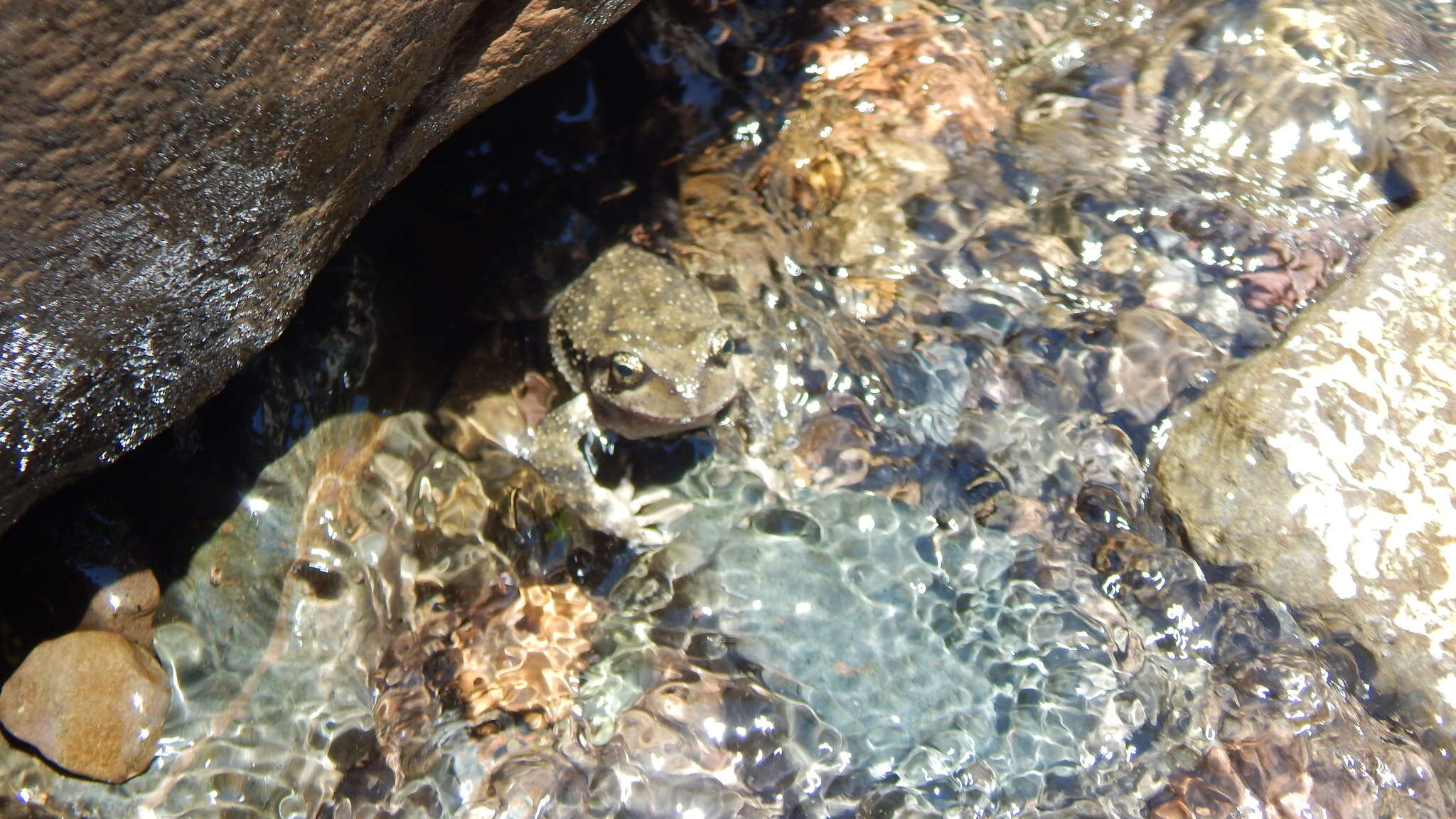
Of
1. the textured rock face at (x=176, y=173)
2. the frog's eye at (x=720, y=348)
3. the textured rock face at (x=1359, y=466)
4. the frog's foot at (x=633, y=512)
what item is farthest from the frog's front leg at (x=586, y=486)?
the textured rock face at (x=1359, y=466)

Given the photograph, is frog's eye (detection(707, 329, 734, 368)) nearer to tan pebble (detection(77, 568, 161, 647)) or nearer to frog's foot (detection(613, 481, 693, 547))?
frog's foot (detection(613, 481, 693, 547))

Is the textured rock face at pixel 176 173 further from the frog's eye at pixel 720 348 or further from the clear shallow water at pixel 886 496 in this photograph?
the frog's eye at pixel 720 348

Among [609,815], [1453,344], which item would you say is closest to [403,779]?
[609,815]

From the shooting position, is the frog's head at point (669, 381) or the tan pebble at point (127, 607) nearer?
the tan pebble at point (127, 607)

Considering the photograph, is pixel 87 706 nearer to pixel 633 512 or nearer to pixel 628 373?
pixel 633 512

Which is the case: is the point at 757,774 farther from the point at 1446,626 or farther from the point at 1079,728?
the point at 1446,626

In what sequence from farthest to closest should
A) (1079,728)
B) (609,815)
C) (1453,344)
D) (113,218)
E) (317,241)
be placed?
(1453,344) → (1079,728) → (609,815) → (317,241) → (113,218)
